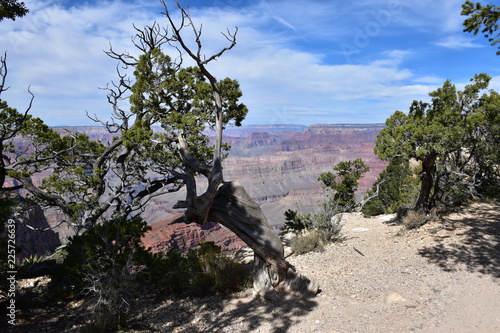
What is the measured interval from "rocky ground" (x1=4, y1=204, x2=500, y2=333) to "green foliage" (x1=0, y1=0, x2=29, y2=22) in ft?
21.0

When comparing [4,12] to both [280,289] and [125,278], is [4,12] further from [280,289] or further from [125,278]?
[280,289]

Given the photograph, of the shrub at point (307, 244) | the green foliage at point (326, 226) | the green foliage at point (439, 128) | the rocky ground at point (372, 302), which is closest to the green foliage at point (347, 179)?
the green foliage at point (439, 128)

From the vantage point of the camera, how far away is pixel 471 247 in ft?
26.9

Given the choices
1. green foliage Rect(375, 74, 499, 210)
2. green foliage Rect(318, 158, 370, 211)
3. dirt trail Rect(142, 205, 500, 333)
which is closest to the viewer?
dirt trail Rect(142, 205, 500, 333)

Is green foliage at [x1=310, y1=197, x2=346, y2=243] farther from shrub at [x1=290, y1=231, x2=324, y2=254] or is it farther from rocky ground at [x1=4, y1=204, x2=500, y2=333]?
rocky ground at [x1=4, y1=204, x2=500, y2=333]

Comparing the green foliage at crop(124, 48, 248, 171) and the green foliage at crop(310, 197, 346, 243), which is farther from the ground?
the green foliage at crop(124, 48, 248, 171)

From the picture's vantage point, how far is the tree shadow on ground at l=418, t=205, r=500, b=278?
735cm

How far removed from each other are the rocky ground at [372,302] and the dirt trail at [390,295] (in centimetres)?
2

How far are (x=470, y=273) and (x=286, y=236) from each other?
6.55 m

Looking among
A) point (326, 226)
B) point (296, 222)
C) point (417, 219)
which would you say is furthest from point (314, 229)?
point (417, 219)

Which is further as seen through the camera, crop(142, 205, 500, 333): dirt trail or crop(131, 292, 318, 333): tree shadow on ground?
crop(131, 292, 318, 333): tree shadow on ground

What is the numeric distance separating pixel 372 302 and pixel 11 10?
9.78 metres

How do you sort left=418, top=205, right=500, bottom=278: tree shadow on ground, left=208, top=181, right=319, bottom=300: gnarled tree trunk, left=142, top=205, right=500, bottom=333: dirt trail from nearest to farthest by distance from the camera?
left=142, top=205, right=500, bottom=333: dirt trail, left=208, top=181, right=319, bottom=300: gnarled tree trunk, left=418, top=205, right=500, bottom=278: tree shadow on ground

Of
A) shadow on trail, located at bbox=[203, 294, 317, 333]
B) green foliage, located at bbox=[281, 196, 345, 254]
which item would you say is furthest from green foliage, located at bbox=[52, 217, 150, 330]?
A: green foliage, located at bbox=[281, 196, 345, 254]
